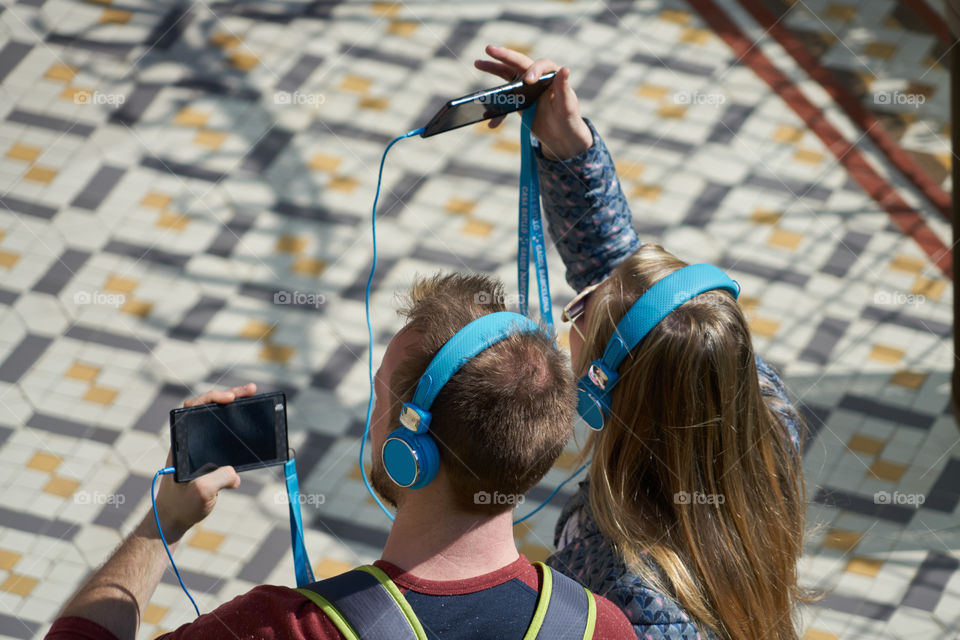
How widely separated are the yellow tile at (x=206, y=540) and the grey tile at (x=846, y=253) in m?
2.20

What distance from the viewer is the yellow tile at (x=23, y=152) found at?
340 cm

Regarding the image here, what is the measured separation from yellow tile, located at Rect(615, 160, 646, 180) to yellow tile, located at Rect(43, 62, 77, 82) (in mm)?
2102

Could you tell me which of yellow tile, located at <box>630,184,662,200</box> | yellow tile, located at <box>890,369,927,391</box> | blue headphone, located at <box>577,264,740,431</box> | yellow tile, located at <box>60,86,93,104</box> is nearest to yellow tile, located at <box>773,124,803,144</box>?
yellow tile, located at <box>630,184,662,200</box>

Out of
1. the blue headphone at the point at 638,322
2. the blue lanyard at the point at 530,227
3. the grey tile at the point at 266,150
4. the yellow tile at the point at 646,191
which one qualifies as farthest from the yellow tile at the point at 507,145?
the blue headphone at the point at 638,322

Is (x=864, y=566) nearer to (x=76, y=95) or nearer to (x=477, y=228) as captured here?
(x=477, y=228)

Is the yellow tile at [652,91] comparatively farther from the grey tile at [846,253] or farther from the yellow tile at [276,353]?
the yellow tile at [276,353]

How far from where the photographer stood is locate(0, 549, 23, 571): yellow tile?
8.23 ft

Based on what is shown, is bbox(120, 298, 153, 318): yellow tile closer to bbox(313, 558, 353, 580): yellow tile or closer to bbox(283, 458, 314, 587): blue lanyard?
bbox(313, 558, 353, 580): yellow tile

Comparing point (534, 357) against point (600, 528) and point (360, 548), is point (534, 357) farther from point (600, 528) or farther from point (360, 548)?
point (360, 548)

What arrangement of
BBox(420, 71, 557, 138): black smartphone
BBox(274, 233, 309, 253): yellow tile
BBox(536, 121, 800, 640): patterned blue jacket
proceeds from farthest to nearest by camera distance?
1. BBox(274, 233, 309, 253): yellow tile
2. BBox(420, 71, 557, 138): black smartphone
3. BBox(536, 121, 800, 640): patterned blue jacket

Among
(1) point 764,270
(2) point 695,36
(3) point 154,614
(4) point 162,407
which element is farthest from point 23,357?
(2) point 695,36

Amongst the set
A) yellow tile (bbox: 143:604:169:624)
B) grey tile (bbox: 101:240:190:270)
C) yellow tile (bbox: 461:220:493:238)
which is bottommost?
yellow tile (bbox: 143:604:169:624)

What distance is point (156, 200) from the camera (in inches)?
131

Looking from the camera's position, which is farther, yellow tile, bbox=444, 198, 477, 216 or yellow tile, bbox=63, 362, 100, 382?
yellow tile, bbox=444, 198, 477, 216
